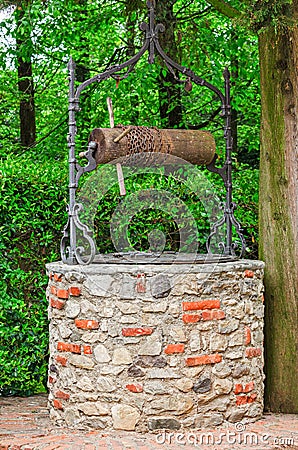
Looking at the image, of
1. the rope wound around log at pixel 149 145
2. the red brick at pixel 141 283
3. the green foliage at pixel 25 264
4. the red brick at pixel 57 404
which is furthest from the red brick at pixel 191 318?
the green foliage at pixel 25 264

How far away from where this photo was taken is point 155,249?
510 centimetres

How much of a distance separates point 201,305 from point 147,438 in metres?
0.83

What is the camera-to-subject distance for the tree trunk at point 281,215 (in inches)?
178

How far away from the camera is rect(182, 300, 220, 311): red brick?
12.9ft

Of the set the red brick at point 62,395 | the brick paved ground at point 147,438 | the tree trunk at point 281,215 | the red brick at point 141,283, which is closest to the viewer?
the brick paved ground at point 147,438

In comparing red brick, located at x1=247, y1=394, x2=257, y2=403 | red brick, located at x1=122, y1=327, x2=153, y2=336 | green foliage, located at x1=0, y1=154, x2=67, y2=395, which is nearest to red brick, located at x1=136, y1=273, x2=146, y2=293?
red brick, located at x1=122, y1=327, x2=153, y2=336

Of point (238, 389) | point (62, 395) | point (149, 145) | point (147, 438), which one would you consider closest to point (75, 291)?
point (62, 395)

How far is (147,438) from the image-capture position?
3836mm

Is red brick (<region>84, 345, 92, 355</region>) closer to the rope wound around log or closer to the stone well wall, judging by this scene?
the stone well wall

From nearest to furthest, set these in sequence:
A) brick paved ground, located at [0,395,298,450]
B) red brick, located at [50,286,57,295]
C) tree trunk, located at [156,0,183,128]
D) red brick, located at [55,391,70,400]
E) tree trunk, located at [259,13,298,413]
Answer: brick paved ground, located at [0,395,298,450] → red brick, located at [55,391,70,400] → red brick, located at [50,286,57,295] → tree trunk, located at [259,13,298,413] → tree trunk, located at [156,0,183,128]

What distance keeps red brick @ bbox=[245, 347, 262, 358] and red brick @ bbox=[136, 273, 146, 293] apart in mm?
839

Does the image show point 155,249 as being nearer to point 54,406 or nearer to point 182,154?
point 182,154

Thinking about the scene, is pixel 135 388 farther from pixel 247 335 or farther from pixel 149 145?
pixel 149 145

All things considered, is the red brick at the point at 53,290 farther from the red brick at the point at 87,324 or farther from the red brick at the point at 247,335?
the red brick at the point at 247,335
